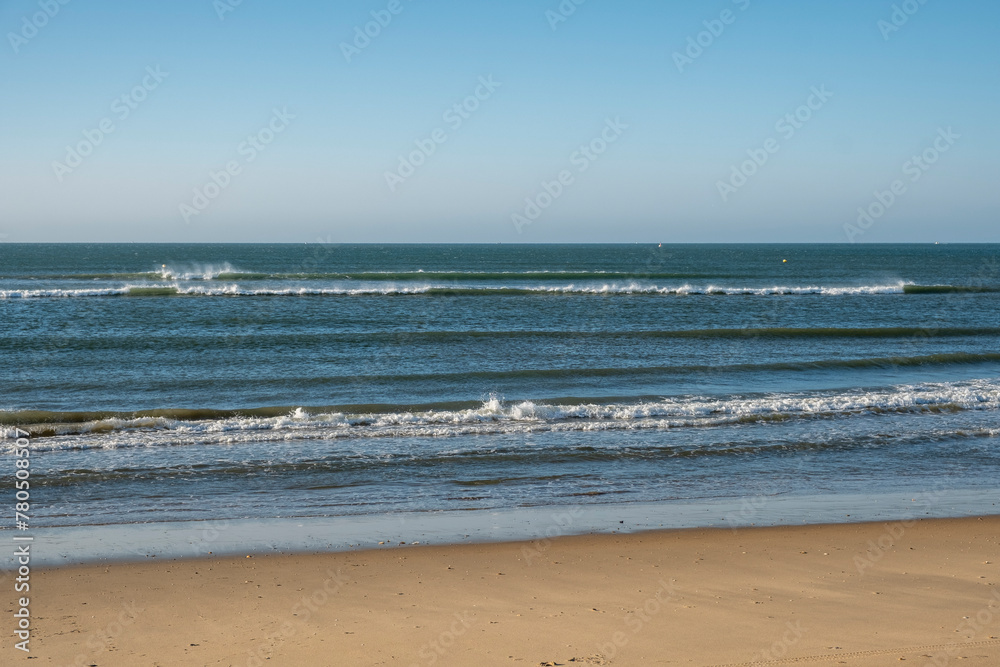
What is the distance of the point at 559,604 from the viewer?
6395 millimetres

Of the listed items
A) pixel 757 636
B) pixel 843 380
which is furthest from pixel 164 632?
pixel 843 380

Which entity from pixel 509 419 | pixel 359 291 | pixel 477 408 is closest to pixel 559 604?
pixel 509 419

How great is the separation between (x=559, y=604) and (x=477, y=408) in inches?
350

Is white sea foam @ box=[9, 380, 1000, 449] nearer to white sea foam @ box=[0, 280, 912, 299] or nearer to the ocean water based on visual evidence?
the ocean water

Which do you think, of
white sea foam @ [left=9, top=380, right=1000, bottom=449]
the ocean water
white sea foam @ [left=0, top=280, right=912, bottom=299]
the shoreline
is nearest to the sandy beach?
the shoreline

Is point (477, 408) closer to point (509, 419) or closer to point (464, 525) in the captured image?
point (509, 419)

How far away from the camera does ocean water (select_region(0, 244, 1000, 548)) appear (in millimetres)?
10086

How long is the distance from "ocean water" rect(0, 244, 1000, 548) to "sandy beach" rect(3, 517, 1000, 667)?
1.65 metres

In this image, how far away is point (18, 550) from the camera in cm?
773

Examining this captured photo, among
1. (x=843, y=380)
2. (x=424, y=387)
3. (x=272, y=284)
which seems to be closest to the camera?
(x=424, y=387)

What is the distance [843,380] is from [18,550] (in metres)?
17.5

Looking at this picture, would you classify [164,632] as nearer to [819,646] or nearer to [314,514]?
[314,514]

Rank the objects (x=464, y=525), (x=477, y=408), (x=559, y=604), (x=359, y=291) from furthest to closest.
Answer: (x=359, y=291) → (x=477, y=408) → (x=464, y=525) → (x=559, y=604)

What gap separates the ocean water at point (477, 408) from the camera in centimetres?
1009
